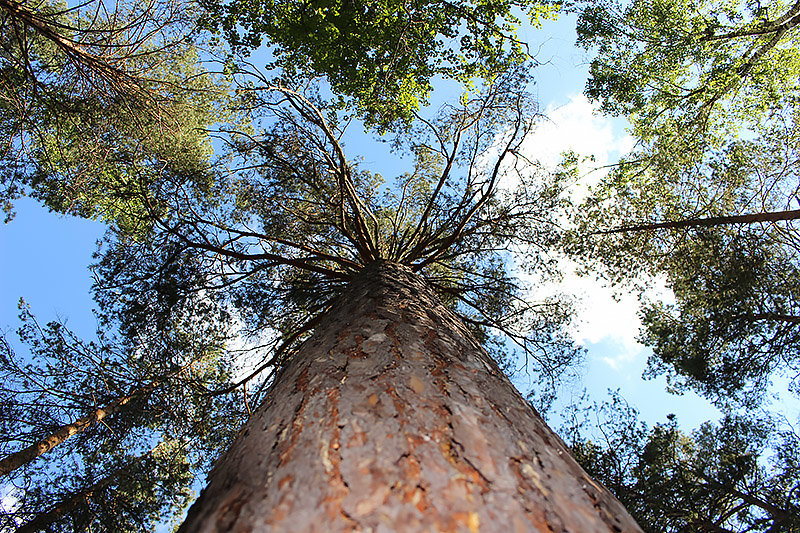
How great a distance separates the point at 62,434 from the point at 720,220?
28.2ft

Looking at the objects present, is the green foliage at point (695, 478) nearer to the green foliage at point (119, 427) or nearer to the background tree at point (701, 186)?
the background tree at point (701, 186)

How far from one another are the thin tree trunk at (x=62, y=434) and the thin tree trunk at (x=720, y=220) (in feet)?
23.5

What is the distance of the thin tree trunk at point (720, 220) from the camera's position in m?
4.92

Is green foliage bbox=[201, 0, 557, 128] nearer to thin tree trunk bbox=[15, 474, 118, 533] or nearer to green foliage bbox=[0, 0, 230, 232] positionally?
green foliage bbox=[0, 0, 230, 232]

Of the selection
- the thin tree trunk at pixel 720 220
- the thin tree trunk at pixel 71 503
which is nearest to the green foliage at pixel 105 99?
the thin tree trunk at pixel 71 503

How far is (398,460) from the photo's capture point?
1043 millimetres

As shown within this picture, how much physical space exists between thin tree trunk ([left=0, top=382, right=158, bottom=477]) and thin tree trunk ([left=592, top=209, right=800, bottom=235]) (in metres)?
7.16

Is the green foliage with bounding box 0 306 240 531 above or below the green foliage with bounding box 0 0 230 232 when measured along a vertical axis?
below

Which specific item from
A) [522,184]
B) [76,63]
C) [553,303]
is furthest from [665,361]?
[76,63]

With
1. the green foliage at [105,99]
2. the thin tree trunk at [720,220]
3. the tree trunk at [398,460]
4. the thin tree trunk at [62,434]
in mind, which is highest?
the green foliage at [105,99]

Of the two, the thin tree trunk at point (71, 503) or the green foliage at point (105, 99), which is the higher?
the green foliage at point (105, 99)

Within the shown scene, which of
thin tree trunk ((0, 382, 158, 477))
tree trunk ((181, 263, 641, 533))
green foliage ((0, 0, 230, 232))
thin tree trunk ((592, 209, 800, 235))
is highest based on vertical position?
green foliage ((0, 0, 230, 232))

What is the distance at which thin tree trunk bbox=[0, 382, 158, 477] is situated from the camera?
4195mm

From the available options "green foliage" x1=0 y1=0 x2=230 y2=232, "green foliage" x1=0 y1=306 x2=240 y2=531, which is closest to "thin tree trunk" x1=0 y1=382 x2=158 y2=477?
"green foliage" x1=0 y1=306 x2=240 y2=531
